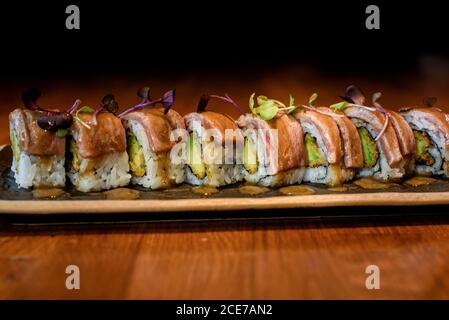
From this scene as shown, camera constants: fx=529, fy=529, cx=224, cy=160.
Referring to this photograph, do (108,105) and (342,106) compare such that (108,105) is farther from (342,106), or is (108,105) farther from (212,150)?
(342,106)

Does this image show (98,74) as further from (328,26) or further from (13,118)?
(13,118)

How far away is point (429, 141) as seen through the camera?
3.06 m

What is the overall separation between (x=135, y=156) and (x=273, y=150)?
737 millimetres

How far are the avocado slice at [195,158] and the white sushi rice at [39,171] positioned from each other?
2.18 ft

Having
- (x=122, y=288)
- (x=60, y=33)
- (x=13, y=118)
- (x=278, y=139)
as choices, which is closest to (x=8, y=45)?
(x=60, y=33)

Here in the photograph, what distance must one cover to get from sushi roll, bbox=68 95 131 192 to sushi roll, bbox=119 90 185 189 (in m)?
0.07

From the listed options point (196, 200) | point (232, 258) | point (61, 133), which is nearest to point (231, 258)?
point (232, 258)

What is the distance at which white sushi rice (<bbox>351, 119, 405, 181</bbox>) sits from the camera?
115 inches

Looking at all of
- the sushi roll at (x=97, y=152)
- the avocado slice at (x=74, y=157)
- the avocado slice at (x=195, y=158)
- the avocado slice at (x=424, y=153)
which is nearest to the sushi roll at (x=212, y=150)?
the avocado slice at (x=195, y=158)

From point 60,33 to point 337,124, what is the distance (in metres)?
3.60

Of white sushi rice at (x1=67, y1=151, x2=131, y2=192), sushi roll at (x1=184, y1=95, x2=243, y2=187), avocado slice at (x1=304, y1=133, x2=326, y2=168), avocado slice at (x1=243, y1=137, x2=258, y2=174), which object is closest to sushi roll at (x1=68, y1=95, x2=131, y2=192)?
white sushi rice at (x1=67, y1=151, x2=131, y2=192)

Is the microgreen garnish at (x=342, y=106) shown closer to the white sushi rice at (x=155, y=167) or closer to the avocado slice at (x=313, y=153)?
the avocado slice at (x=313, y=153)

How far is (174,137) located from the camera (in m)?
2.81

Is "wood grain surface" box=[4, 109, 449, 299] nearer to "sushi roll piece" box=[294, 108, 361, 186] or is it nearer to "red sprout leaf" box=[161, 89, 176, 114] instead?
"sushi roll piece" box=[294, 108, 361, 186]
